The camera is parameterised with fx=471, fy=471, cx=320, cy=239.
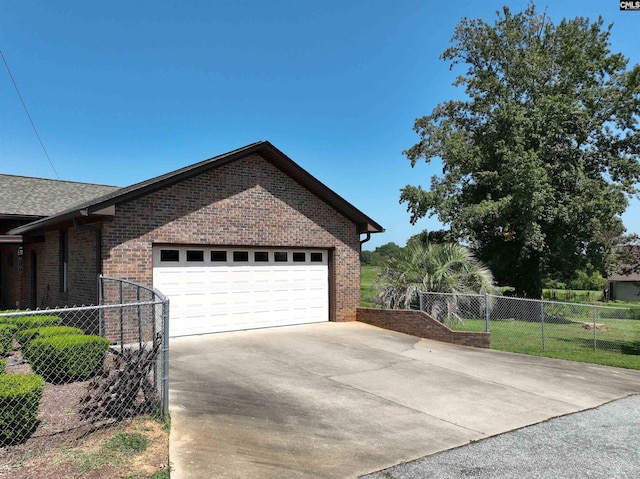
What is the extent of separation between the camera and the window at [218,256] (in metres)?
12.4

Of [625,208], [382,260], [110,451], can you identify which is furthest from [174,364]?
[625,208]

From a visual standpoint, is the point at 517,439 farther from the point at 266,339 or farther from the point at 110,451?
the point at 266,339

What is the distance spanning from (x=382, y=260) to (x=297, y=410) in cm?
1101

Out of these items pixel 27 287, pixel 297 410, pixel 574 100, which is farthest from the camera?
pixel 574 100

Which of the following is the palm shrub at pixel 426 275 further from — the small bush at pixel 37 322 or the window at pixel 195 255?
the small bush at pixel 37 322

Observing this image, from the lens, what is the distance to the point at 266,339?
456 inches

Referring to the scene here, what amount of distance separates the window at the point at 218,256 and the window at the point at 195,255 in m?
0.31

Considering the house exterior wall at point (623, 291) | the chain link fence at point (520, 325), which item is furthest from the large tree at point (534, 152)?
the house exterior wall at point (623, 291)

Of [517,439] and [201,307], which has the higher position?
[201,307]

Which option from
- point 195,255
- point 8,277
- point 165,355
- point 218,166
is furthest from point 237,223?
point 8,277

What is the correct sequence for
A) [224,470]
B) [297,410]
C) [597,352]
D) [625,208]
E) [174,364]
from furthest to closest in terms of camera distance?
1. [625,208]
2. [597,352]
3. [174,364]
4. [297,410]
5. [224,470]

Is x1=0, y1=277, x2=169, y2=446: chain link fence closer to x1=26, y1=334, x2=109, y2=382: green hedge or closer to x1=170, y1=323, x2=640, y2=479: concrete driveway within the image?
x1=26, y1=334, x2=109, y2=382: green hedge

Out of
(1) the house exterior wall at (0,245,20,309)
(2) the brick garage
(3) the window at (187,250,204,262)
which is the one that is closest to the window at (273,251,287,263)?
(2) the brick garage

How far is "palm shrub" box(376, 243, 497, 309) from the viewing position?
51.0 ft
